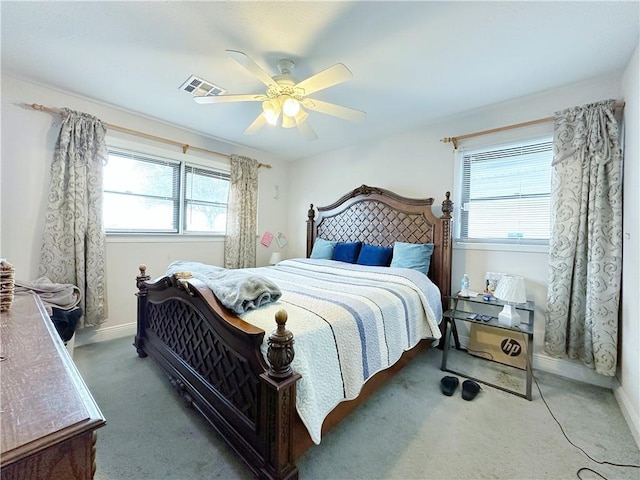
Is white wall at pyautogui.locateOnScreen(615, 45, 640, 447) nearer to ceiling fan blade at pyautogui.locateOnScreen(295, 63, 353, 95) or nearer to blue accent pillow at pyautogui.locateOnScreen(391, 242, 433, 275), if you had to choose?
blue accent pillow at pyautogui.locateOnScreen(391, 242, 433, 275)

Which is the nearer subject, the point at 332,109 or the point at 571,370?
the point at 332,109

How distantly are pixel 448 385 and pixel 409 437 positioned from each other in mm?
677

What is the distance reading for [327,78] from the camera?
1.82 m

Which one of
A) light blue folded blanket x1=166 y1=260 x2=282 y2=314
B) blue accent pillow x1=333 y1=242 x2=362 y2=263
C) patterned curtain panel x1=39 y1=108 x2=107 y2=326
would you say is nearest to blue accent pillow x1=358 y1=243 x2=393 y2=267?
blue accent pillow x1=333 y1=242 x2=362 y2=263

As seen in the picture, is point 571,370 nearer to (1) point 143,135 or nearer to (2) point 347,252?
(2) point 347,252

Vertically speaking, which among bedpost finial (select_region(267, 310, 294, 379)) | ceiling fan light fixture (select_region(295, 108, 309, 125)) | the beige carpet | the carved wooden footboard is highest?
ceiling fan light fixture (select_region(295, 108, 309, 125))

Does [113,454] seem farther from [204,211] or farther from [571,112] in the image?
[571,112]

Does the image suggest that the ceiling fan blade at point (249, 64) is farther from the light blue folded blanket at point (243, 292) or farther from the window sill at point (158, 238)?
the window sill at point (158, 238)

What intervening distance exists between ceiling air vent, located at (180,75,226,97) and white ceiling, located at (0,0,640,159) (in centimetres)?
10

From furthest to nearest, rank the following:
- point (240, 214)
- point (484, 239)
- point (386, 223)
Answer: point (240, 214) → point (386, 223) → point (484, 239)

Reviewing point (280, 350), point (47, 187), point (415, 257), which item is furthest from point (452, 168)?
point (47, 187)

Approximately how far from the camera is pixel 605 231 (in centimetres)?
214

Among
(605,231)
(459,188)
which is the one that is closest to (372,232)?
(459,188)

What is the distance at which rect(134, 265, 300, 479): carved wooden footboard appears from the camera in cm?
124
